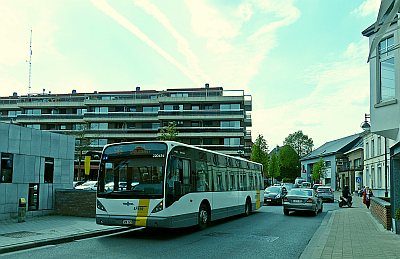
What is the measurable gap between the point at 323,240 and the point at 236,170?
8.02m

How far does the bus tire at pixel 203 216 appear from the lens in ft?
51.4

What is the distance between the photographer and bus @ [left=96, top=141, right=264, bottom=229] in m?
13.1

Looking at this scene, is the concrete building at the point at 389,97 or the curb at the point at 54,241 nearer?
the curb at the point at 54,241

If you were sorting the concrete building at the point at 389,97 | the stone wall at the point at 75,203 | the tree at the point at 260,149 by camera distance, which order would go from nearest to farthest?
the concrete building at the point at 389,97 → the stone wall at the point at 75,203 → the tree at the point at 260,149

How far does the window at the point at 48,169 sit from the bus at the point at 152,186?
5322 mm

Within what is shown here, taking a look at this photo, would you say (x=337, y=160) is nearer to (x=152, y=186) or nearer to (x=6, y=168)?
(x=6, y=168)

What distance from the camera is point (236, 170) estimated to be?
68.8ft

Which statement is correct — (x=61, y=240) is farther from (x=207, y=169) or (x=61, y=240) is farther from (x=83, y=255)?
(x=207, y=169)

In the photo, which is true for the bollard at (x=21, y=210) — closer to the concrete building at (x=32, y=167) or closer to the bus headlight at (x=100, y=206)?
the concrete building at (x=32, y=167)

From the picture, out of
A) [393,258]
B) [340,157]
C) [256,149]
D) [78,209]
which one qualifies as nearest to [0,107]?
Result: [256,149]

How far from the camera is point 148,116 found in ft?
257

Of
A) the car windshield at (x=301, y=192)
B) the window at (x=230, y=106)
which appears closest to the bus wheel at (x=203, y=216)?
the car windshield at (x=301, y=192)

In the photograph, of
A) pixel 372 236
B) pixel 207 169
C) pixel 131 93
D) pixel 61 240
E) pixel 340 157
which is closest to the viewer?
pixel 61 240

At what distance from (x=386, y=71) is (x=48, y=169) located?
45.5 ft
